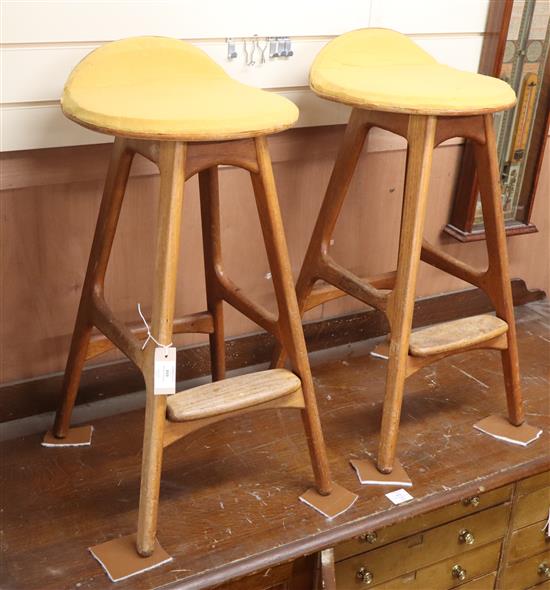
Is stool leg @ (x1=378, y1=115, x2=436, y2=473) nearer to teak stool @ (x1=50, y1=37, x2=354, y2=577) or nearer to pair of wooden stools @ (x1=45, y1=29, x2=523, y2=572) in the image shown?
pair of wooden stools @ (x1=45, y1=29, x2=523, y2=572)

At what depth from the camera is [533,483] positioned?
6.78 feet

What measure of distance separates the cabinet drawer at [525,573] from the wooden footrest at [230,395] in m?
0.84

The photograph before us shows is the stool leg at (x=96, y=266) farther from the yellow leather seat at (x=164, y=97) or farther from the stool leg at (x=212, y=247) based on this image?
the stool leg at (x=212, y=247)

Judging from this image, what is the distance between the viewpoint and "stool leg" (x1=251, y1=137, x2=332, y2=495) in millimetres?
1631

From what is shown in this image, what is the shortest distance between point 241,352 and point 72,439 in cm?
53

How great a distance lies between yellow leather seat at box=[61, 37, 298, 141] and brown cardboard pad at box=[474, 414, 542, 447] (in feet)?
3.26

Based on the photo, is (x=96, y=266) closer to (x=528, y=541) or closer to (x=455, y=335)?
(x=455, y=335)

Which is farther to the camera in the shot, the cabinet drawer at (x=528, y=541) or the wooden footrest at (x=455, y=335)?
the cabinet drawer at (x=528, y=541)

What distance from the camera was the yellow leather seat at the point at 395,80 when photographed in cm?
171

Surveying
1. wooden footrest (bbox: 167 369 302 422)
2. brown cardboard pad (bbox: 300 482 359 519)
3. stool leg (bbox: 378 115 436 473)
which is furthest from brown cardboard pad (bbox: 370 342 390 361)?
wooden footrest (bbox: 167 369 302 422)

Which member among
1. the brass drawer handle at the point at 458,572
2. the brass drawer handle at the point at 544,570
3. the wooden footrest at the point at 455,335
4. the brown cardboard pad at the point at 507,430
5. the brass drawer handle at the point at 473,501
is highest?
the wooden footrest at the point at 455,335

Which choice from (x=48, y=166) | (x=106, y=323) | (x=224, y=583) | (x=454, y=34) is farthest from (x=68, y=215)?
(x=454, y=34)

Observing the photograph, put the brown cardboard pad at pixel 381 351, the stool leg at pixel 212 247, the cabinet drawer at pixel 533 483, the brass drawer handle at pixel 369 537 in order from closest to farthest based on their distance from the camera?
the brass drawer handle at pixel 369 537, the stool leg at pixel 212 247, the cabinet drawer at pixel 533 483, the brown cardboard pad at pixel 381 351

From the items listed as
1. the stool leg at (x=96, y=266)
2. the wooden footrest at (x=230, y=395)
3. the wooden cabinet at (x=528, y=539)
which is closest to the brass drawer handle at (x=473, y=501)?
the wooden cabinet at (x=528, y=539)
